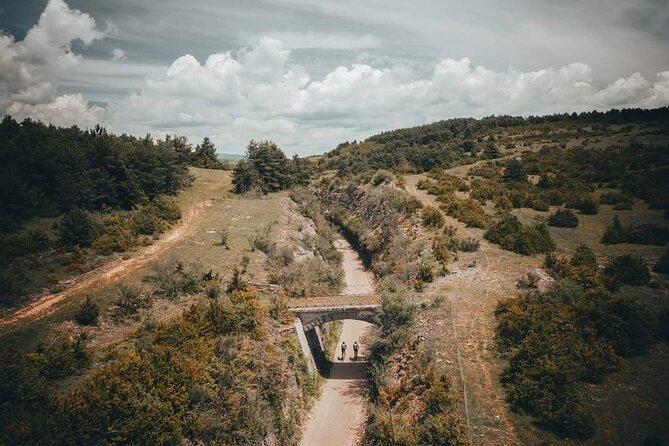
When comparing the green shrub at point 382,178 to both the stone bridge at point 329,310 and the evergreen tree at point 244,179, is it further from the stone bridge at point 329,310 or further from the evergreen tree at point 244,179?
the stone bridge at point 329,310

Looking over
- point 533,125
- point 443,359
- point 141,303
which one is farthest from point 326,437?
point 533,125

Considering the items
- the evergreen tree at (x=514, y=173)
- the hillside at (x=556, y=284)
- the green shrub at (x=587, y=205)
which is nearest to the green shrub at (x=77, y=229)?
the hillside at (x=556, y=284)

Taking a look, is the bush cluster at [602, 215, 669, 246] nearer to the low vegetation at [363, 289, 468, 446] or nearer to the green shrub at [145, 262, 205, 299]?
the low vegetation at [363, 289, 468, 446]

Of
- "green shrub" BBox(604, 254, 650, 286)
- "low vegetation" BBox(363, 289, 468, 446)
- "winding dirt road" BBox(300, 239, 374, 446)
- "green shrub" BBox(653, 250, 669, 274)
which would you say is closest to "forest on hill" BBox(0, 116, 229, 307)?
"winding dirt road" BBox(300, 239, 374, 446)

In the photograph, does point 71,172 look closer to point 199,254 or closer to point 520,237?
point 199,254

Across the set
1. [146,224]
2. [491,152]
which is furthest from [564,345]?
[491,152]
